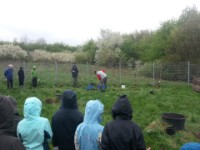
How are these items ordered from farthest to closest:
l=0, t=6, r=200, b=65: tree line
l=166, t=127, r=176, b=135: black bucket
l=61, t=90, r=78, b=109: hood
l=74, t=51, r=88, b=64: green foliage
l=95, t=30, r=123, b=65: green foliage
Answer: l=74, t=51, r=88, b=64: green foliage → l=95, t=30, r=123, b=65: green foliage → l=0, t=6, r=200, b=65: tree line → l=166, t=127, r=176, b=135: black bucket → l=61, t=90, r=78, b=109: hood

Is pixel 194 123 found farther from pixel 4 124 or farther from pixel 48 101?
pixel 4 124

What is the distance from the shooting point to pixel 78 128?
14.8ft

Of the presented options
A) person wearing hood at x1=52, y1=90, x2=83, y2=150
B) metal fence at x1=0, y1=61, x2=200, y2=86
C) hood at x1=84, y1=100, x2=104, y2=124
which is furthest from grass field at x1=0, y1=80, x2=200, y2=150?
metal fence at x1=0, y1=61, x2=200, y2=86

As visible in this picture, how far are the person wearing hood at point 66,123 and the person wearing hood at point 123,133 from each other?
0.82 metres

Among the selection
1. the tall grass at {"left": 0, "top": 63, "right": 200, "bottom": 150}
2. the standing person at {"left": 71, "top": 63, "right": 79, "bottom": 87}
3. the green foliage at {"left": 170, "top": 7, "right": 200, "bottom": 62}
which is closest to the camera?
the tall grass at {"left": 0, "top": 63, "right": 200, "bottom": 150}

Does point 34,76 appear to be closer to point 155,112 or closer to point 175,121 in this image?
point 155,112

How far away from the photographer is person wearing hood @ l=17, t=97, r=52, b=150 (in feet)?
14.4

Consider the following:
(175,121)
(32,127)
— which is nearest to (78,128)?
(32,127)

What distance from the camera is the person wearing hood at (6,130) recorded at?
2.76 meters

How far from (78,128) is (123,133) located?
761 mm

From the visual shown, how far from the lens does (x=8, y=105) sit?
2.92 meters

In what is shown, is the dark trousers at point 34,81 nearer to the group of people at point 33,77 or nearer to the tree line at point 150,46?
the group of people at point 33,77

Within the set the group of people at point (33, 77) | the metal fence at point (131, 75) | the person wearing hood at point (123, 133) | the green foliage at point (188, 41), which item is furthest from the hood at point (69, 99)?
the green foliage at point (188, 41)

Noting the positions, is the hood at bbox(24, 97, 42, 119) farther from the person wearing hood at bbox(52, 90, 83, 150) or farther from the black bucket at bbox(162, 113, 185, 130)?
the black bucket at bbox(162, 113, 185, 130)
